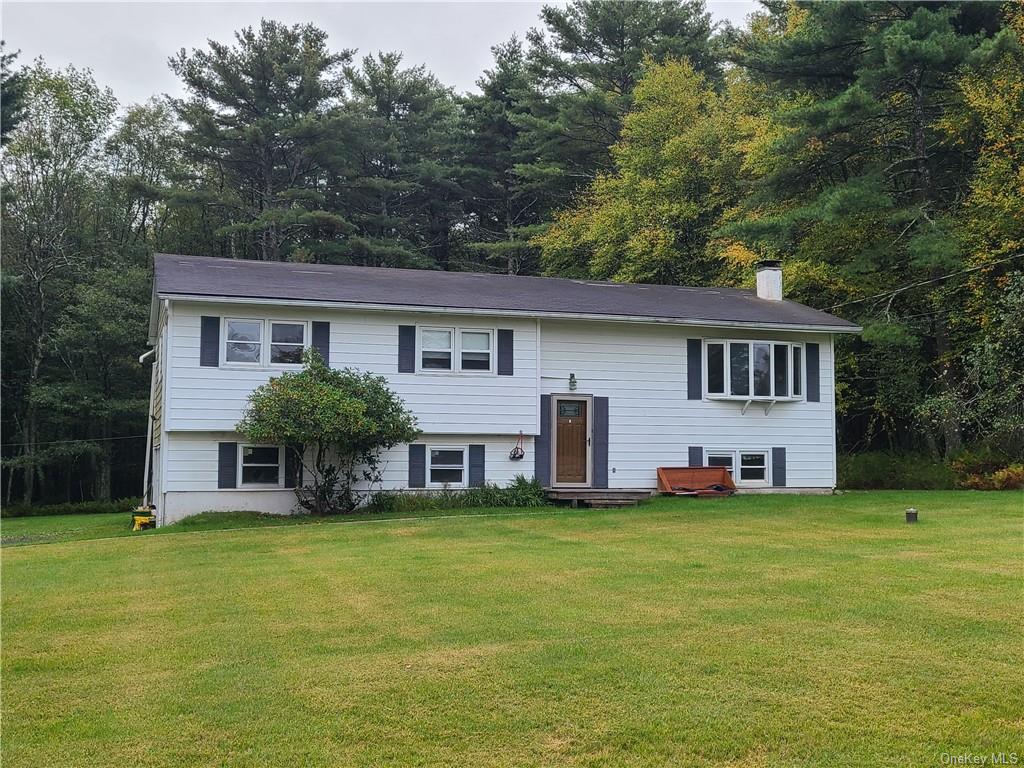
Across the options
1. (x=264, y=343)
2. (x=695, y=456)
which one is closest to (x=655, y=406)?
(x=695, y=456)

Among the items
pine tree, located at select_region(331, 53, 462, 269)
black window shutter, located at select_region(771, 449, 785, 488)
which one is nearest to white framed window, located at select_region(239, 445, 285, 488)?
black window shutter, located at select_region(771, 449, 785, 488)

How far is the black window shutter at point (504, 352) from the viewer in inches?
742

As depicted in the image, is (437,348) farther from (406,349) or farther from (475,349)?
(475,349)

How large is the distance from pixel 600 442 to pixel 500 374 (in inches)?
108

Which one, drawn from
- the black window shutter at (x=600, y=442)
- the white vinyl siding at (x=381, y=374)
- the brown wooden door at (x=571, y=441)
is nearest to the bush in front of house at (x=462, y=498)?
the brown wooden door at (x=571, y=441)

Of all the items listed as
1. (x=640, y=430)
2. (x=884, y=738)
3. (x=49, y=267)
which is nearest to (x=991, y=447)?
(x=640, y=430)

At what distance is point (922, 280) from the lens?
25.0 meters

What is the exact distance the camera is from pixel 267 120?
3303cm

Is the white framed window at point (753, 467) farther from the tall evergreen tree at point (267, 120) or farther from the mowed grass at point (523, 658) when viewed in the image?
the tall evergreen tree at point (267, 120)

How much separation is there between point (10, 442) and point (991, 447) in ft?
102

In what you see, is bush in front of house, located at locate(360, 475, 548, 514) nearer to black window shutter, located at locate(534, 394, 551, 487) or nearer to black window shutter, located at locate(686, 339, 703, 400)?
black window shutter, located at locate(534, 394, 551, 487)

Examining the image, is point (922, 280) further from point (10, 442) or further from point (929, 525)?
point (10, 442)

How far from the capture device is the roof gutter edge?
55.4ft

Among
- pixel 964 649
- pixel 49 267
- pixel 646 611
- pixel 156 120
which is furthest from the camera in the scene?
pixel 156 120
